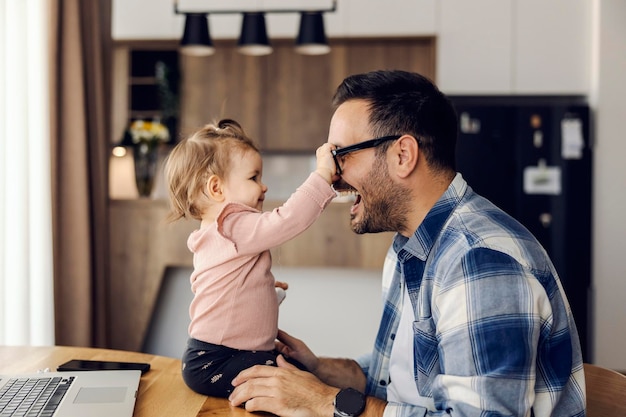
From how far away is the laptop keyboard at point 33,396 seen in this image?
3.80 feet

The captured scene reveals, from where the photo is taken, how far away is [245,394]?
127 cm

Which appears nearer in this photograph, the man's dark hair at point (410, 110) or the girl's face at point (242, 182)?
the man's dark hair at point (410, 110)

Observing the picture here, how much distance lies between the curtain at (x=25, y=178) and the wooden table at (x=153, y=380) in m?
1.21

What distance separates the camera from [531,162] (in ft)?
14.2

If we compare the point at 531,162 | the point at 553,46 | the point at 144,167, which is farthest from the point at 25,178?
the point at 553,46

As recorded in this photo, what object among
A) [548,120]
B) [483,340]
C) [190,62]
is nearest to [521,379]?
[483,340]

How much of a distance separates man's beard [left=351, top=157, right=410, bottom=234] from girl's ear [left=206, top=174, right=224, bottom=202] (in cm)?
31

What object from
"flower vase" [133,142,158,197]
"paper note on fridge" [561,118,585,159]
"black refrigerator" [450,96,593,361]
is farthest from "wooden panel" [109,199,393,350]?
"paper note on fridge" [561,118,585,159]

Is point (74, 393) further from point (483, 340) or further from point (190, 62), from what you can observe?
point (190, 62)

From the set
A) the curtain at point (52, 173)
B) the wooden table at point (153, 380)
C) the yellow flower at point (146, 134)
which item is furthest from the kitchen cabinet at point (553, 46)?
the wooden table at point (153, 380)

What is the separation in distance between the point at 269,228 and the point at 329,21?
3699 millimetres

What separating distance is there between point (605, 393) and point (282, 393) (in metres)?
0.64

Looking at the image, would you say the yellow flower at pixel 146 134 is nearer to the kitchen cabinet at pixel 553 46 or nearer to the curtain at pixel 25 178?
the curtain at pixel 25 178

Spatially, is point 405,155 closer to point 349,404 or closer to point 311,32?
point 349,404
